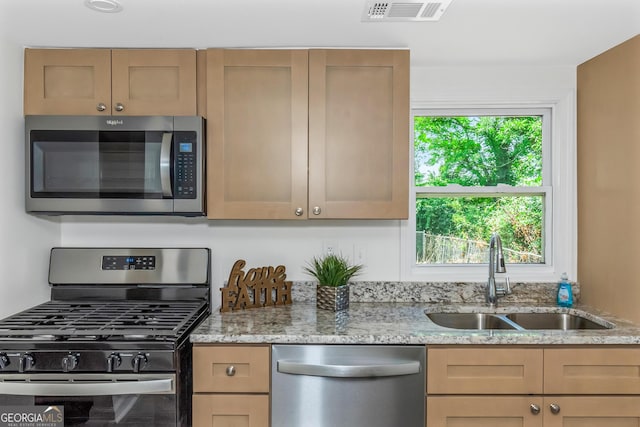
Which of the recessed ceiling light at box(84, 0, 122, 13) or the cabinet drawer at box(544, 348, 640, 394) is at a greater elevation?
the recessed ceiling light at box(84, 0, 122, 13)

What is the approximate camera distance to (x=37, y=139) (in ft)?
6.69

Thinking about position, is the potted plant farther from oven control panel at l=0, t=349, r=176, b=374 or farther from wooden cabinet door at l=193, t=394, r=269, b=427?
oven control panel at l=0, t=349, r=176, b=374

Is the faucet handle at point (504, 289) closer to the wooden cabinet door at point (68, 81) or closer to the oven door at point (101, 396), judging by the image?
the oven door at point (101, 396)

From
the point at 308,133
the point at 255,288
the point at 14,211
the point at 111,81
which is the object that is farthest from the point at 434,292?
the point at 14,211

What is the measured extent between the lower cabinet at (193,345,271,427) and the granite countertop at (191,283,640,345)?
56 mm

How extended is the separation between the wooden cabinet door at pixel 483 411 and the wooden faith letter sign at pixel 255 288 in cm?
89

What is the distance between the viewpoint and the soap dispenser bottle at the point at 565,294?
2.31 metres

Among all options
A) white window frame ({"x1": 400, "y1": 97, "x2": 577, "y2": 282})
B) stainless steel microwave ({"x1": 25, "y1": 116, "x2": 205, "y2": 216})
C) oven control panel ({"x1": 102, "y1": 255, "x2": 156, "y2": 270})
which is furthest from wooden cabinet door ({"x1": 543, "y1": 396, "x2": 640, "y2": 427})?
oven control panel ({"x1": 102, "y1": 255, "x2": 156, "y2": 270})

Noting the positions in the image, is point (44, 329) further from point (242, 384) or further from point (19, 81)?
point (19, 81)

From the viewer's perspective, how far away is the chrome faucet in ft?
7.31

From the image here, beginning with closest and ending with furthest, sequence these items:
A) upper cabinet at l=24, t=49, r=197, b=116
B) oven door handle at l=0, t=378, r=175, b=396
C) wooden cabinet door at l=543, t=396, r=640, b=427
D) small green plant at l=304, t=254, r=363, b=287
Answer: oven door handle at l=0, t=378, r=175, b=396, wooden cabinet door at l=543, t=396, r=640, b=427, upper cabinet at l=24, t=49, r=197, b=116, small green plant at l=304, t=254, r=363, b=287

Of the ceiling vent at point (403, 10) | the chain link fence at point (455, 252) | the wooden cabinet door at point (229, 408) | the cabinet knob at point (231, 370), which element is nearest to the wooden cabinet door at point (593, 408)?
the chain link fence at point (455, 252)

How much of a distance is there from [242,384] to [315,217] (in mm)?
788

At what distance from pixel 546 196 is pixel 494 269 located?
0.55 metres
